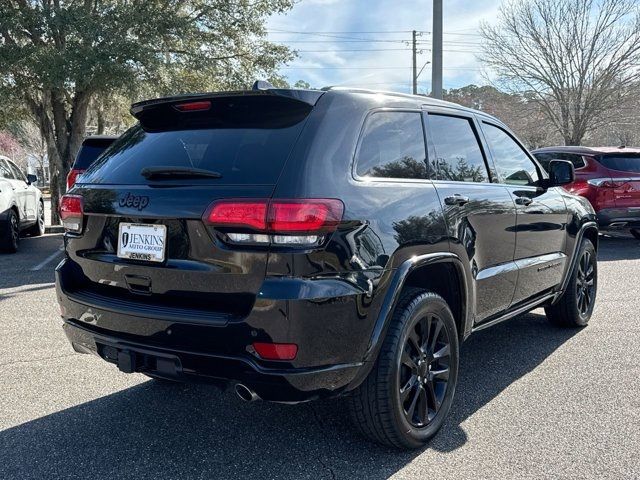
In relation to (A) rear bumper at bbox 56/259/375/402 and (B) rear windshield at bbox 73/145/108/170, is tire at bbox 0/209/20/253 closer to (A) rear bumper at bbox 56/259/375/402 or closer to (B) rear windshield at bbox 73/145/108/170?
(B) rear windshield at bbox 73/145/108/170

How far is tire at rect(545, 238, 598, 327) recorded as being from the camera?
4.98 metres

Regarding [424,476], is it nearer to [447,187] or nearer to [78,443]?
[447,187]

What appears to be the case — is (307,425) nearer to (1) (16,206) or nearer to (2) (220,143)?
(2) (220,143)

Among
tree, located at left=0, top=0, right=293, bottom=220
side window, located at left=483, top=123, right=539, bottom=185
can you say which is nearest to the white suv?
tree, located at left=0, top=0, right=293, bottom=220

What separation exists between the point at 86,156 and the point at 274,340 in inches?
269

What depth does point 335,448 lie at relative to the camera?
3002 millimetres

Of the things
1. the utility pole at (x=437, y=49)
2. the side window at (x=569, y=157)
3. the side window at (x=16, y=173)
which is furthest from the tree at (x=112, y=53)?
the side window at (x=569, y=157)

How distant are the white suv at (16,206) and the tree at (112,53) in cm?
198

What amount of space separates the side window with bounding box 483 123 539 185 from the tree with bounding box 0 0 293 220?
361 inches

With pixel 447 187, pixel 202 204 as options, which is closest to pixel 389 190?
pixel 447 187

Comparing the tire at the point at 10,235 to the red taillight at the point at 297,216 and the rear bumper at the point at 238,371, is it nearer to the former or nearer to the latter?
the rear bumper at the point at 238,371

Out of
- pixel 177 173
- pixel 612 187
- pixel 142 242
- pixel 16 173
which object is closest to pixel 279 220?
pixel 177 173

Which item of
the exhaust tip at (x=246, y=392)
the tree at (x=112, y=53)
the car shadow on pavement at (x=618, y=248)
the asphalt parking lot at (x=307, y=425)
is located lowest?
the asphalt parking lot at (x=307, y=425)

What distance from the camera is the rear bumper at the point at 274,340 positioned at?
237 cm
